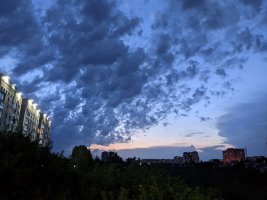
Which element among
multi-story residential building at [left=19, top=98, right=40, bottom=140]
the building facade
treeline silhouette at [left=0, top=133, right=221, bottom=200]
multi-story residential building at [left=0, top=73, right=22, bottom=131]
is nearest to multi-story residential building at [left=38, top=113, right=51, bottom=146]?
the building facade

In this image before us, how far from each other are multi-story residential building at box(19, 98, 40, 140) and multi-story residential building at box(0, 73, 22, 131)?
3.48 metres

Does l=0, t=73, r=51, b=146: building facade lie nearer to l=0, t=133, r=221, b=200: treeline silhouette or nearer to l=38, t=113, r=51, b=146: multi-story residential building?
l=38, t=113, r=51, b=146: multi-story residential building

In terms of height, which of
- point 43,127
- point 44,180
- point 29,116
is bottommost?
point 44,180

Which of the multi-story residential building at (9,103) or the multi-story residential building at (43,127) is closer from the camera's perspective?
the multi-story residential building at (9,103)

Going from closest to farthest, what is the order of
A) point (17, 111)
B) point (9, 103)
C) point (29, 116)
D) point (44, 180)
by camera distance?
point (44, 180), point (9, 103), point (17, 111), point (29, 116)

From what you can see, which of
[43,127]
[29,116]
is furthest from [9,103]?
[43,127]

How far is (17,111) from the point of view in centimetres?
9031

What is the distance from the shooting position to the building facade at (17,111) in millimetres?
77312

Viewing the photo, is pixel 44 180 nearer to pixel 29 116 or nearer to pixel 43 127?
pixel 29 116

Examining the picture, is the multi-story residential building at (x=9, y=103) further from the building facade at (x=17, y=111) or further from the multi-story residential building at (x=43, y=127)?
the multi-story residential building at (x=43, y=127)

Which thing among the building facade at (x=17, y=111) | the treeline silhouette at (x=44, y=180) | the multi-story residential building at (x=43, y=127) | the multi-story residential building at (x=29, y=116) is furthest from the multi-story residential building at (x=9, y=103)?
the treeline silhouette at (x=44, y=180)

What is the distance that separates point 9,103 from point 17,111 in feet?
26.8

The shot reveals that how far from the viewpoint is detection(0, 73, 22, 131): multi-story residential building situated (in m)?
76.6

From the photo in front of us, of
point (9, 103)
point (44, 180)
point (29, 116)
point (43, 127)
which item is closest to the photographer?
point (44, 180)
